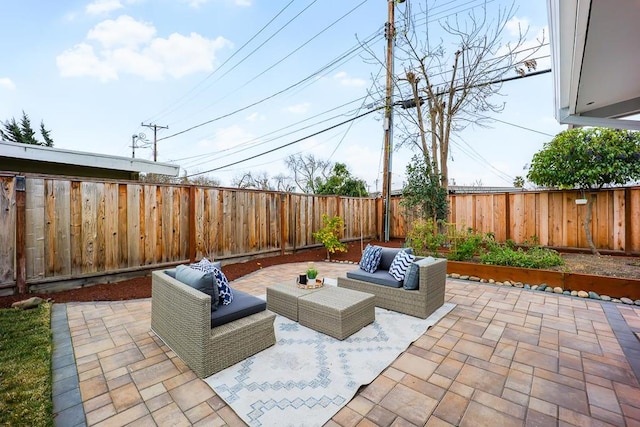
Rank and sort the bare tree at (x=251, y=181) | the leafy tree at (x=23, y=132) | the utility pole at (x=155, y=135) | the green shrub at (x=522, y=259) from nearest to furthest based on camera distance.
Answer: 1. the green shrub at (x=522, y=259)
2. the leafy tree at (x=23, y=132)
3. the utility pole at (x=155, y=135)
4. the bare tree at (x=251, y=181)

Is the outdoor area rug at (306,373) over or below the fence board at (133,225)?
below

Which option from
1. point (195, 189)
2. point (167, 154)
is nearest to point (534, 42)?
point (195, 189)

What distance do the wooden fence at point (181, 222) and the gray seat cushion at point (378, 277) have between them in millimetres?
3151

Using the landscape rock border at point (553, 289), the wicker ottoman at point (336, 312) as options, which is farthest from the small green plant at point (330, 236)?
the wicker ottoman at point (336, 312)

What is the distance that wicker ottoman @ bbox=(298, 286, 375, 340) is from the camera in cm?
272

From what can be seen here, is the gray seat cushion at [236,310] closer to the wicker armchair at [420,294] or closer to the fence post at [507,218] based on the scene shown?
the wicker armchair at [420,294]

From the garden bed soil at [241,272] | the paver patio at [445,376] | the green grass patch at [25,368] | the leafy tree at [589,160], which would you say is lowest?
the paver patio at [445,376]

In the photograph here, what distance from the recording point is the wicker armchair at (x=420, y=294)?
324 centimetres

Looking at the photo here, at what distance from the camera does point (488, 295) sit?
4109 millimetres

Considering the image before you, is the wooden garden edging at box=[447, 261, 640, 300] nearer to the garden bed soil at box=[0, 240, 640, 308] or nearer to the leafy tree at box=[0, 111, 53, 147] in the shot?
the garden bed soil at box=[0, 240, 640, 308]

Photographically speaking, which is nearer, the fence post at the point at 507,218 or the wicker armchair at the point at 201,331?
the wicker armchair at the point at 201,331

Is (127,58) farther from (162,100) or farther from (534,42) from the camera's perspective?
(534,42)

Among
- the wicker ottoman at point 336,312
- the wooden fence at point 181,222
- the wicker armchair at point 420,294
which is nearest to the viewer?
the wicker ottoman at point 336,312

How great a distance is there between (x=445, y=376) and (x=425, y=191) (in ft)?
17.6
